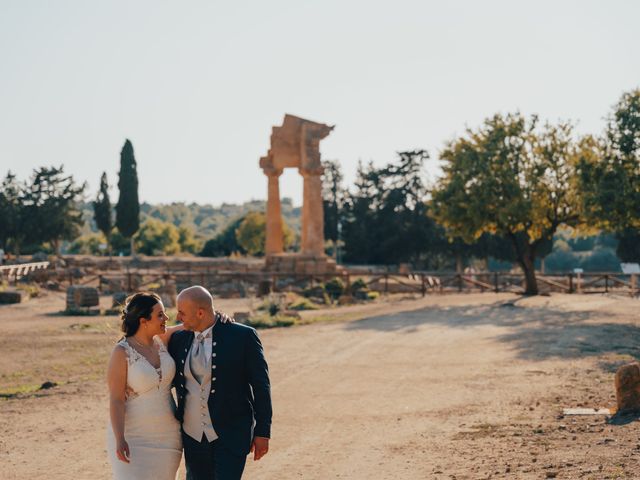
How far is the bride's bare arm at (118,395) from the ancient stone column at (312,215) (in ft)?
135

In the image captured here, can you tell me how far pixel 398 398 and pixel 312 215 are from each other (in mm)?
33439

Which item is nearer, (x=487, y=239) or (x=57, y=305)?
(x=57, y=305)

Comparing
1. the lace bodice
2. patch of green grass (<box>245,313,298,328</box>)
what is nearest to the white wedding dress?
the lace bodice

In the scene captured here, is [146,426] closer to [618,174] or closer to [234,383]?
[234,383]

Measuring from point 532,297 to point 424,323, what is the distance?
11.1 meters

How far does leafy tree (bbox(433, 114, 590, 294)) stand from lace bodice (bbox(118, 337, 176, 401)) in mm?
32567

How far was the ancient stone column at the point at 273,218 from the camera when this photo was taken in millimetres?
49031

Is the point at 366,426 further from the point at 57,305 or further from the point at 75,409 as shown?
the point at 57,305

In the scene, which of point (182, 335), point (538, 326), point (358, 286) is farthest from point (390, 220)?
point (182, 335)

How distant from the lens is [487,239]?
72.4 m

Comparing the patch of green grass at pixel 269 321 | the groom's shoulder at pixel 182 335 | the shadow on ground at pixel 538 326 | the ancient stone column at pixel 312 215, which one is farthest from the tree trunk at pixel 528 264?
the groom's shoulder at pixel 182 335

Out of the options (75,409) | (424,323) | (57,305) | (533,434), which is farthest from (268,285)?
(533,434)

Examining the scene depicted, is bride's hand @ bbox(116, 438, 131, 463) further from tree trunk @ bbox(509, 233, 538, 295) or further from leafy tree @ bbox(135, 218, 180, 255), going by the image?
leafy tree @ bbox(135, 218, 180, 255)

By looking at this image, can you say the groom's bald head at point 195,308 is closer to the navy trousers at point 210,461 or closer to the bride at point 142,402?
the bride at point 142,402
